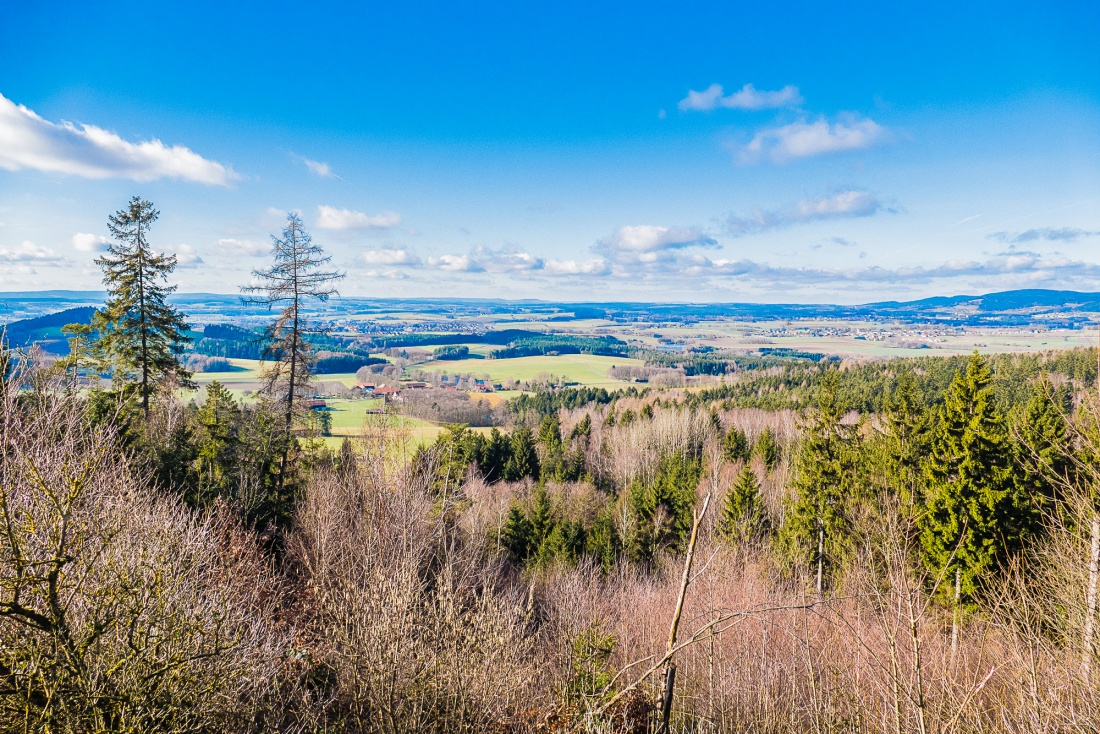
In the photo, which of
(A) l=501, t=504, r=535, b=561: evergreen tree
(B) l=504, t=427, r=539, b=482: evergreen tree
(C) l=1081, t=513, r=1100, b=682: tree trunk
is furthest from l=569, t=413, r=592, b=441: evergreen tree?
(C) l=1081, t=513, r=1100, b=682: tree trunk

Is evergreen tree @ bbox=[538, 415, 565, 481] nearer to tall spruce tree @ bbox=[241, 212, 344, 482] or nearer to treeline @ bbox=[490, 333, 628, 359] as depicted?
tall spruce tree @ bbox=[241, 212, 344, 482]

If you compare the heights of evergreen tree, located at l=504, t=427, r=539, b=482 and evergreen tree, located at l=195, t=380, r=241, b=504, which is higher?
evergreen tree, located at l=195, t=380, r=241, b=504

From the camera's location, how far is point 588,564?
2453cm

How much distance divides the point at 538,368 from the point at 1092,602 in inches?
4947

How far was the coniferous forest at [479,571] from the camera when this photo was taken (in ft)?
18.7

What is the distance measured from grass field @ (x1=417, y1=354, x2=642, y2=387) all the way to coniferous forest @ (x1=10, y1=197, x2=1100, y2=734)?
75128 mm

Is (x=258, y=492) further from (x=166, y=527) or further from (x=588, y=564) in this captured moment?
(x=588, y=564)

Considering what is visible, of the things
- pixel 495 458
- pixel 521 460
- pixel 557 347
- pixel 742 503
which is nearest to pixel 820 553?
pixel 742 503

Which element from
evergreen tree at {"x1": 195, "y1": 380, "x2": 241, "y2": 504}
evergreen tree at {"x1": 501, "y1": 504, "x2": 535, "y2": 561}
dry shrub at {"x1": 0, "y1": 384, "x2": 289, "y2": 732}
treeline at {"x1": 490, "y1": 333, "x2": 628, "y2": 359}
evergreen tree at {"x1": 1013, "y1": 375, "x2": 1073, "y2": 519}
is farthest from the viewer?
treeline at {"x1": 490, "y1": 333, "x2": 628, "y2": 359}

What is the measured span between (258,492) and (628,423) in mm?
46684

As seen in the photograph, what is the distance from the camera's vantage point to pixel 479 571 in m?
19.3

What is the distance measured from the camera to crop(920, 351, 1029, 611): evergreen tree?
57.3 feet

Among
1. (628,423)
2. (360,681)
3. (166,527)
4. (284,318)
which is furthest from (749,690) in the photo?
(628,423)

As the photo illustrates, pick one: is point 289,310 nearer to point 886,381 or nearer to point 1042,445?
point 1042,445
